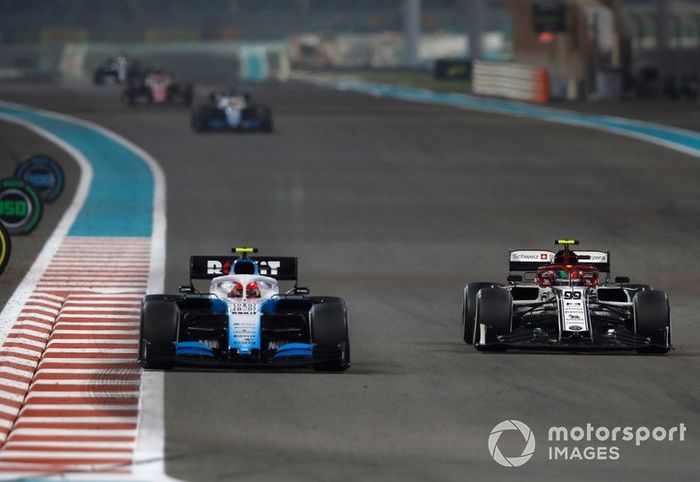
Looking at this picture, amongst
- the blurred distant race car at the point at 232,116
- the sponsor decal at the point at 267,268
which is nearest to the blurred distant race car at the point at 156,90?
the blurred distant race car at the point at 232,116

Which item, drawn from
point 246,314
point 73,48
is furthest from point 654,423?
point 73,48

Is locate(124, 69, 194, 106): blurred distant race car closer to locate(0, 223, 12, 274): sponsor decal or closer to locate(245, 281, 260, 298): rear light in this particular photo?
locate(0, 223, 12, 274): sponsor decal

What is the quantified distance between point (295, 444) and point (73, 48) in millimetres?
109005

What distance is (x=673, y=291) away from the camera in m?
20.2

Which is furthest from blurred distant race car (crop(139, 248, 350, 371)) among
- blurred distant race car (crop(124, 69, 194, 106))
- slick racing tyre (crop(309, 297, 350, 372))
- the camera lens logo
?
blurred distant race car (crop(124, 69, 194, 106))

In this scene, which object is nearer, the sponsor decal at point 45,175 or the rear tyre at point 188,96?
the sponsor decal at point 45,175

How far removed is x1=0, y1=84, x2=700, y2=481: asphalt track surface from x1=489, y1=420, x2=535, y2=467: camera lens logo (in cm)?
7

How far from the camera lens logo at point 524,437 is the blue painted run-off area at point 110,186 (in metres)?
14.0

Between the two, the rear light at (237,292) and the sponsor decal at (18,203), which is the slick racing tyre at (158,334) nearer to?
the rear light at (237,292)

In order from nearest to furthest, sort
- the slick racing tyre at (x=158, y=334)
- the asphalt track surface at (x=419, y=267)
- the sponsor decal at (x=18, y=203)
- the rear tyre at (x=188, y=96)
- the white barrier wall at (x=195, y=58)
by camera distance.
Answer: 1. the asphalt track surface at (x=419, y=267)
2. the slick racing tyre at (x=158, y=334)
3. the sponsor decal at (x=18, y=203)
4. the rear tyre at (x=188, y=96)
5. the white barrier wall at (x=195, y=58)

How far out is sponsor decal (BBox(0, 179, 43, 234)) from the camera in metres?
24.9

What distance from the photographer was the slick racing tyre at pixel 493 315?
1544cm

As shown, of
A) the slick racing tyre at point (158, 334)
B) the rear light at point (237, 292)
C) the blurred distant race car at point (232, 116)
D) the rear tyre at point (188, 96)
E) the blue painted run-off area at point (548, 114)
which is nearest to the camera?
the slick racing tyre at point (158, 334)

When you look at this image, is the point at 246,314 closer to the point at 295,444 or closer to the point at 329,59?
the point at 295,444
